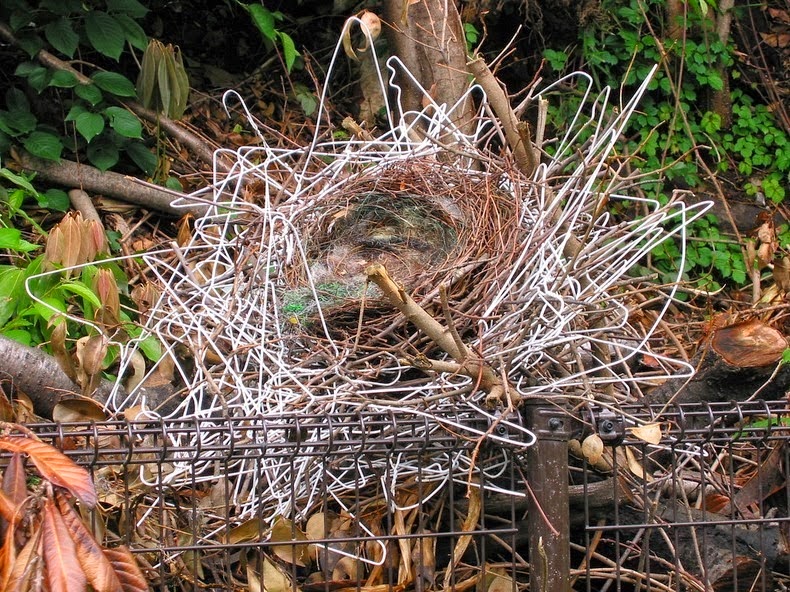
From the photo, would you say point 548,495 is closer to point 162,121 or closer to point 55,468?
point 55,468

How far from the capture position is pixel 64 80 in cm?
314

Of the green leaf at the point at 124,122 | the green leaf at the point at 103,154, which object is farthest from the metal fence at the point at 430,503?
the green leaf at the point at 103,154

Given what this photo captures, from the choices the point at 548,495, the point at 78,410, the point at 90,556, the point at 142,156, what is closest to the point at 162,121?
the point at 142,156

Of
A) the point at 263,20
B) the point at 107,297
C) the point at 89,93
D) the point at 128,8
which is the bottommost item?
the point at 107,297

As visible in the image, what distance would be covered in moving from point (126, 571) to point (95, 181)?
232cm

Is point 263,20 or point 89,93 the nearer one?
point 89,93

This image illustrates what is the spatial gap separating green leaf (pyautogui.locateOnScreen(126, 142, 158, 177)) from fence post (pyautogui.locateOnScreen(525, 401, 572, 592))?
218 centimetres

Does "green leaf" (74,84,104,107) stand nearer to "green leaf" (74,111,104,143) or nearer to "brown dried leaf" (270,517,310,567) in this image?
"green leaf" (74,111,104,143)

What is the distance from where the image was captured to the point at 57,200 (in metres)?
3.21

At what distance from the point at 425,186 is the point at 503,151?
0.22 meters

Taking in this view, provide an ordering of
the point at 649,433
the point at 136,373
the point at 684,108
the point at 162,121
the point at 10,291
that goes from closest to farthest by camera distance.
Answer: the point at 649,433
the point at 136,373
the point at 10,291
the point at 162,121
the point at 684,108

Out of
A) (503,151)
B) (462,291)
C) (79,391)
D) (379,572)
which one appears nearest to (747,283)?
(503,151)

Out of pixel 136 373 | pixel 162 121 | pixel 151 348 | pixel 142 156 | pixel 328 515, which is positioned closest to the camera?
pixel 328 515

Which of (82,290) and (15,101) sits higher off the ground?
(15,101)
